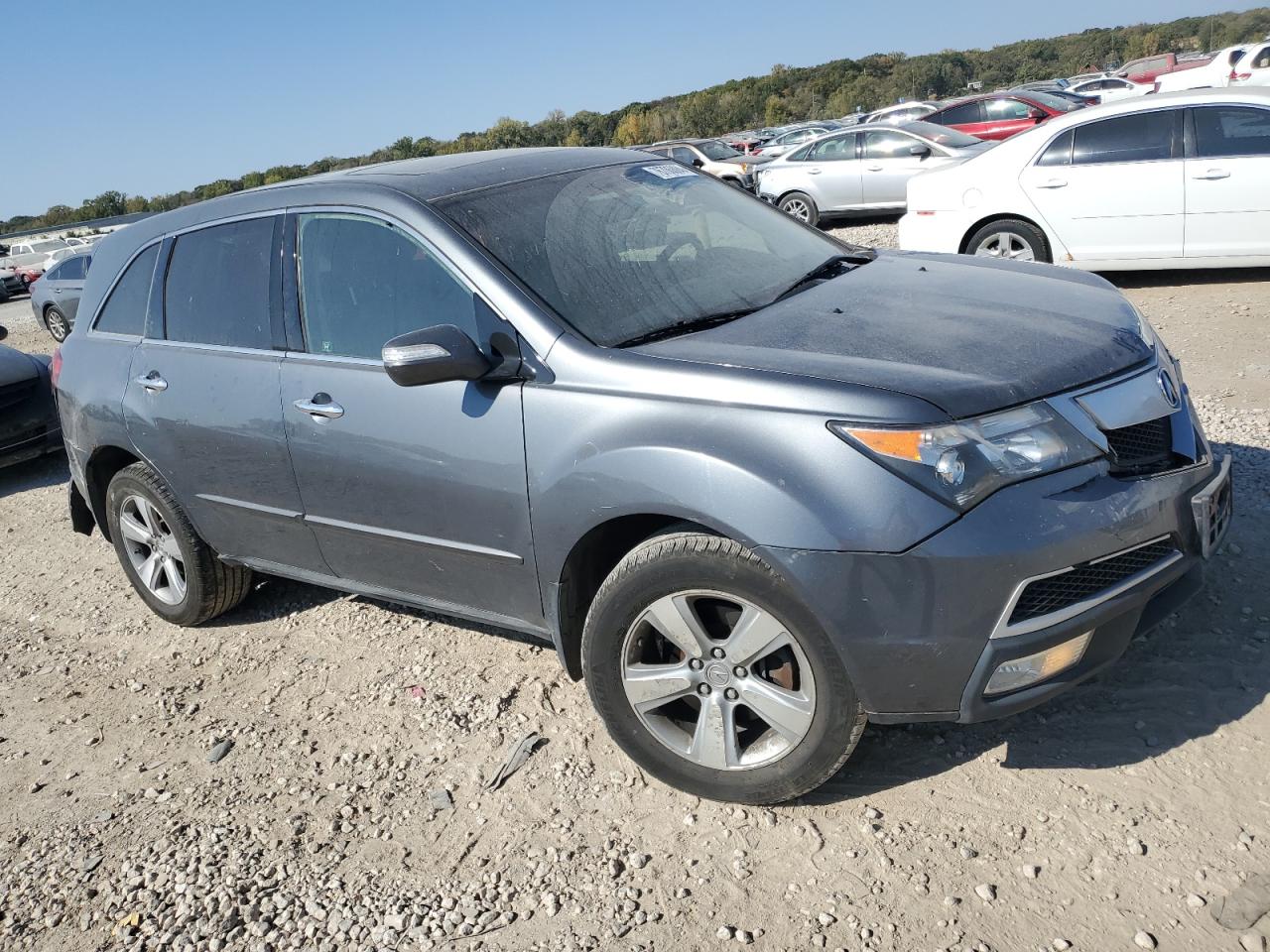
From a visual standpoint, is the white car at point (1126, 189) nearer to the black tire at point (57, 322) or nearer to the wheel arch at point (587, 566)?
the wheel arch at point (587, 566)

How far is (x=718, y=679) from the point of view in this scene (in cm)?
293

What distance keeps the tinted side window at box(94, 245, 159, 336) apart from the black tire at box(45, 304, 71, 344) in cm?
1384

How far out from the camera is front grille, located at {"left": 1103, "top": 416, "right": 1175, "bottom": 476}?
2.78 meters

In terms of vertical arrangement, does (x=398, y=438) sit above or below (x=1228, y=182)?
below

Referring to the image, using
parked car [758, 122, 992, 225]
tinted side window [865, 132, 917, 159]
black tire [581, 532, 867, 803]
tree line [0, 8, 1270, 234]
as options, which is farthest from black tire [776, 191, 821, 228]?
tree line [0, 8, 1270, 234]

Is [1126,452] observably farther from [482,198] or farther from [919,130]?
[919,130]

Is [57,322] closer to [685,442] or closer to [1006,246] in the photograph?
[1006,246]

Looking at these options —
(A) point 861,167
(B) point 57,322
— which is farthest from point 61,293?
(A) point 861,167

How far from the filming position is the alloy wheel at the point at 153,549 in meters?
4.72

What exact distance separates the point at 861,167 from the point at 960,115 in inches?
296

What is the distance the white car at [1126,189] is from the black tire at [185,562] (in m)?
6.61

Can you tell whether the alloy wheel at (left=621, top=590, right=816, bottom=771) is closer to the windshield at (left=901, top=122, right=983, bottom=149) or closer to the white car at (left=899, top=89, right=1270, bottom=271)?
the white car at (left=899, top=89, right=1270, bottom=271)

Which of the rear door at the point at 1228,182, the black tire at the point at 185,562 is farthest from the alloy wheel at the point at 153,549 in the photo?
the rear door at the point at 1228,182

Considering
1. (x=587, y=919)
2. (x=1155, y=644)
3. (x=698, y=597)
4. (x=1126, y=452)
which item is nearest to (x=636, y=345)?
(x=698, y=597)
